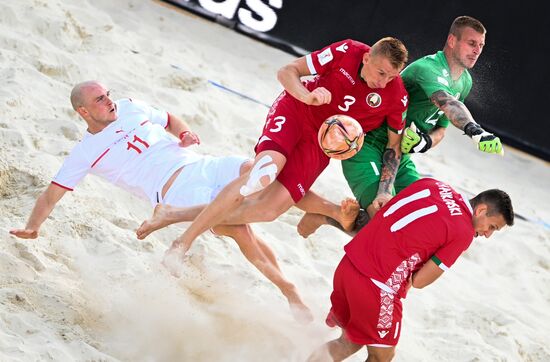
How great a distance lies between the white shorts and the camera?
202 inches

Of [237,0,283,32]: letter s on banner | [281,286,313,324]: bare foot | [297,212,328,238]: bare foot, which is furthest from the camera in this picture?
[237,0,283,32]: letter s on banner

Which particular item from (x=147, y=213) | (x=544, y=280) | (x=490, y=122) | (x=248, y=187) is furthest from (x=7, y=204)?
(x=490, y=122)

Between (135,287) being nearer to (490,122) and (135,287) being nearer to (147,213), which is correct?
(147,213)

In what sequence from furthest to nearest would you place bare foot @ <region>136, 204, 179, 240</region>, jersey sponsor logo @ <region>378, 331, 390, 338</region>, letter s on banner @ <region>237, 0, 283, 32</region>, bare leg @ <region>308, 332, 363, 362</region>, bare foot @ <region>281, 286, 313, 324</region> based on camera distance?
letter s on banner @ <region>237, 0, 283, 32</region>, bare foot @ <region>281, 286, 313, 324</region>, bare foot @ <region>136, 204, 179, 240</region>, bare leg @ <region>308, 332, 363, 362</region>, jersey sponsor logo @ <region>378, 331, 390, 338</region>

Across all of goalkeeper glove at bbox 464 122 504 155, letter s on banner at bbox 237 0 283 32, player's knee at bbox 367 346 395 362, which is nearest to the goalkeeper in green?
goalkeeper glove at bbox 464 122 504 155

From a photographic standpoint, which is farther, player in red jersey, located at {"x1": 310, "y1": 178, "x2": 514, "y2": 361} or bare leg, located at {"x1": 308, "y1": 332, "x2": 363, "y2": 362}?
bare leg, located at {"x1": 308, "y1": 332, "x2": 363, "y2": 362}

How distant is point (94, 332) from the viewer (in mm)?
4645

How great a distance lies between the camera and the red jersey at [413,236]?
4430mm

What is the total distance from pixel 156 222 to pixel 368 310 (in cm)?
118

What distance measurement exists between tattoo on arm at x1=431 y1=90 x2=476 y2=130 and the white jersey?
137 centimetres

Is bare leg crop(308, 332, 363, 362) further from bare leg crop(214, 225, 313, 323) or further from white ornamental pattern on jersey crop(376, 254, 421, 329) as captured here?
bare leg crop(214, 225, 313, 323)

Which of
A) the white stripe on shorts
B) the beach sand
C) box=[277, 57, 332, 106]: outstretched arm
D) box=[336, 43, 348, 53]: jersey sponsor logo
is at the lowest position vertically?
the beach sand

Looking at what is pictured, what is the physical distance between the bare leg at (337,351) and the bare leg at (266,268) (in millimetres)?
521

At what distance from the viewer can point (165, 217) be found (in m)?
4.95
